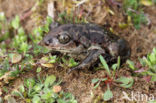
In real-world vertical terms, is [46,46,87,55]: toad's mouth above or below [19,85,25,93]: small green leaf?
above

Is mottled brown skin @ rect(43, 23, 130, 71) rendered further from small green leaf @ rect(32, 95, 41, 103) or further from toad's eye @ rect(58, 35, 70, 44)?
small green leaf @ rect(32, 95, 41, 103)

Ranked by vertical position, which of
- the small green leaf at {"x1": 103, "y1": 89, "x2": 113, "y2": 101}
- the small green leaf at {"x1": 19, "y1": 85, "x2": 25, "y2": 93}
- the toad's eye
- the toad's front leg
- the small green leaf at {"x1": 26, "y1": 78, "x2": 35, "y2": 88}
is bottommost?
the small green leaf at {"x1": 103, "y1": 89, "x2": 113, "y2": 101}

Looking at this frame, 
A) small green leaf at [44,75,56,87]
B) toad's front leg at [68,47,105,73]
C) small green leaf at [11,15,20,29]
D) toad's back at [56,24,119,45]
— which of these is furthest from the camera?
small green leaf at [11,15,20,29]

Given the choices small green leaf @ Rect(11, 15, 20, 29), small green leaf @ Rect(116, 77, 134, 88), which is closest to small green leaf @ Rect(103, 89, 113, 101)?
small green leaf @ Rect(116, 77, 134, 88)

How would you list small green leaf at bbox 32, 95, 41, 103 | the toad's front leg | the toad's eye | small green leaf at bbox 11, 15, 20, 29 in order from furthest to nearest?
small green leaf at bbox 11, 15, 20, 29 < the toad's eye < the toad's front leg < small green leaf at bbox 32, 95, 41, 103

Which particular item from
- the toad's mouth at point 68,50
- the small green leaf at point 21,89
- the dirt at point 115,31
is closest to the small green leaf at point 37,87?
the small green leaf at point 21,89

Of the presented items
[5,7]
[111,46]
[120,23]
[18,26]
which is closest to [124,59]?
[111,46]

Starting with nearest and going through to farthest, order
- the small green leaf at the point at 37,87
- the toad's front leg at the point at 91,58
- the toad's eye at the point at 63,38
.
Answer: the small green leaf at the point at 37,87 < the toad's front leg at the point at 91,58 < the toad's eye at the point at 63,38

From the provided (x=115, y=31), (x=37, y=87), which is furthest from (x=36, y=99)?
(x=115, y=31)

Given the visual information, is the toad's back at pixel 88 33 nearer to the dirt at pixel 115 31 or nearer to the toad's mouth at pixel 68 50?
the toad's mouth at pixel 68 50

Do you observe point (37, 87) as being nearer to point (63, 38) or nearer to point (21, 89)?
point (21, 89)
